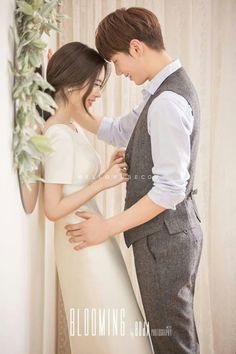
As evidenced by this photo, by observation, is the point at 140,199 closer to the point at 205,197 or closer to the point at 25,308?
the point at 25,308

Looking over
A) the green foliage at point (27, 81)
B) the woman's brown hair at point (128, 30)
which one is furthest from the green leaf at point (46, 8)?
the woman's brown hair at point (128, 30)

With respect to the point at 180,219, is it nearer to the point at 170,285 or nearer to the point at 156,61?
the point at 170,285

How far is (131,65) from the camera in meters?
1.55

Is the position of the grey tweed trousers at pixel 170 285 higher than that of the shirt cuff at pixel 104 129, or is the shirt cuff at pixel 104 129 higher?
the shirt cuff at pixel 104 129

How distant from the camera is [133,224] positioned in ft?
4.75

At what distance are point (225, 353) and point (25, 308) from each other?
1.24 metres

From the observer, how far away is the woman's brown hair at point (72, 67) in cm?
156

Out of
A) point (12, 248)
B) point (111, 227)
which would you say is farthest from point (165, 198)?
point (12, 248)

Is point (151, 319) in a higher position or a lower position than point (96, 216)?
lower

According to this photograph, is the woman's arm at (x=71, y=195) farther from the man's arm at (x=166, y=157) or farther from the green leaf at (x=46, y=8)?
the green leaf at (x=46, y=8)

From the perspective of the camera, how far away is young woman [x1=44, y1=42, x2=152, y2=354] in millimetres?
1490

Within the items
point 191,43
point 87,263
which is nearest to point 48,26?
point 87,263

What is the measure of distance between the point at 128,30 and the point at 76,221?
25.1 inches

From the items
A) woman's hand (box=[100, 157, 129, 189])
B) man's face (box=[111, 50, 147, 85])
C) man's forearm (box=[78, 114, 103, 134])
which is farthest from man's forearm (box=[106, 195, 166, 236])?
man's forearm (box=[78, 114, 103, 134])
